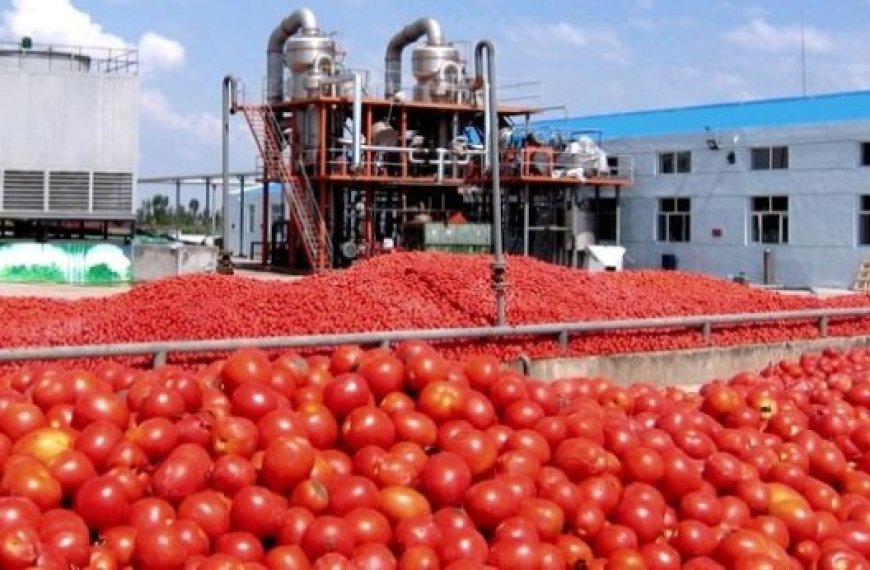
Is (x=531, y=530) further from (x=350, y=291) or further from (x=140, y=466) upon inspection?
(x=350, y=291)

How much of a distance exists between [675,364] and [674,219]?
29342 millimetres

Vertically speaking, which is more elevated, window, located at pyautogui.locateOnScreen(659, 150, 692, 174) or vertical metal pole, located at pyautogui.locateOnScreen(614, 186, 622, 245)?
window, located at pyautogui.locateOnScreen(659, 150, 692, 174)

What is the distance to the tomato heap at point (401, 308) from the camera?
11508mm

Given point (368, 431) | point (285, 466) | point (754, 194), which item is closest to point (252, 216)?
point (754, 194)

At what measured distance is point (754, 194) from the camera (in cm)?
3841

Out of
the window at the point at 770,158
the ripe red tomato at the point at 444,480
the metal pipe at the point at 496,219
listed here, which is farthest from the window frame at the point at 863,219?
the ripe red tomato at the point at 444,480

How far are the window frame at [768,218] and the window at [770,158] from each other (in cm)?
96

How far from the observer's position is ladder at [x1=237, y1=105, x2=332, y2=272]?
125 feet

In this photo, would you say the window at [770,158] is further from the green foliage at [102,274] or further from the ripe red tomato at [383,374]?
the ripe red tomato at [383,374]

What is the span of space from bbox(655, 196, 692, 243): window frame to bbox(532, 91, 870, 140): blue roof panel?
8.27 feet

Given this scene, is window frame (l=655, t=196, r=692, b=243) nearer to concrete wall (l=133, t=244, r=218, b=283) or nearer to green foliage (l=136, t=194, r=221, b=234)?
concrete wall (l=133, t=244, r=218, b=283)

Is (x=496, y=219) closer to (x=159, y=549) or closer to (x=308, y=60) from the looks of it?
(x=159, y=549)

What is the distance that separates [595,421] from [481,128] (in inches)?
1399

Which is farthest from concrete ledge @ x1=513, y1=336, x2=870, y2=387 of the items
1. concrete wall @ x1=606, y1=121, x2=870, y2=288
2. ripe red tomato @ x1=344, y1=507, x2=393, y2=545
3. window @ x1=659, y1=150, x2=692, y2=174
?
window @ x1=659, y1=150, x2=692, y2=174
